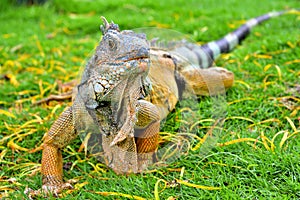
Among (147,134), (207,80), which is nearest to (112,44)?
(147,134)

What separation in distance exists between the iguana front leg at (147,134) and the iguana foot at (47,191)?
54 cm

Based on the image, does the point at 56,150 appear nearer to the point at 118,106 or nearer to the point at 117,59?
the point at 118,106

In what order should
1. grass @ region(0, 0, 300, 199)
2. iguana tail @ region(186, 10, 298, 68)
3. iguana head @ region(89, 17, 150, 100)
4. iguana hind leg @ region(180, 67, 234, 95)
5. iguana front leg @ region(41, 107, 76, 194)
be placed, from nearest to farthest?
iguana head @ region(89, 17, 150, 100) → grass @ region(0, 0, 300, 199) → iguana front leg @ region(41, 107, 76, 194) → iguana hind leg @ region(180, 67, 234, 95) → iguana tail @ region(186, 10, 298, 68)

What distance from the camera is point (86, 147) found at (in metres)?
3.19

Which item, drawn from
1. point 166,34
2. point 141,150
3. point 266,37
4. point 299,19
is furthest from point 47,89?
point 299,19

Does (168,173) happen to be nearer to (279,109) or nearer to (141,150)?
(141,150)

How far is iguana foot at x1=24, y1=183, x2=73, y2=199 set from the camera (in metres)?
2.75

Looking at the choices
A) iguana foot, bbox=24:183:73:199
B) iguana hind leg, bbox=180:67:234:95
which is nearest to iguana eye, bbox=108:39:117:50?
iguana foot, bbox=24:183:73:199

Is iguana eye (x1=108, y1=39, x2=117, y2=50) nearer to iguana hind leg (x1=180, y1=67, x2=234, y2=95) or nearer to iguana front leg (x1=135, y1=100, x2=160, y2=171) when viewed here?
iguana front leg (x1=135, y1=100, x2=160, y2=171)

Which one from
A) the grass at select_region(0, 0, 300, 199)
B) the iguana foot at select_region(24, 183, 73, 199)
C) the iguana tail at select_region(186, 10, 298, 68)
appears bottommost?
the iguana foot at select_region(24, 183, 73, 199)

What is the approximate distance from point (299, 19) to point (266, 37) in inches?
39.8

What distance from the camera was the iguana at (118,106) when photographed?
2.45 metres

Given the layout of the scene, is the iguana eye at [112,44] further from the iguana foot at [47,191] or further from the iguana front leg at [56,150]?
the iguana foot at [47,191]

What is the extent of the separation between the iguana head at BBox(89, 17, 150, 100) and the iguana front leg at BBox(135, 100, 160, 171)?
0.37 meters
